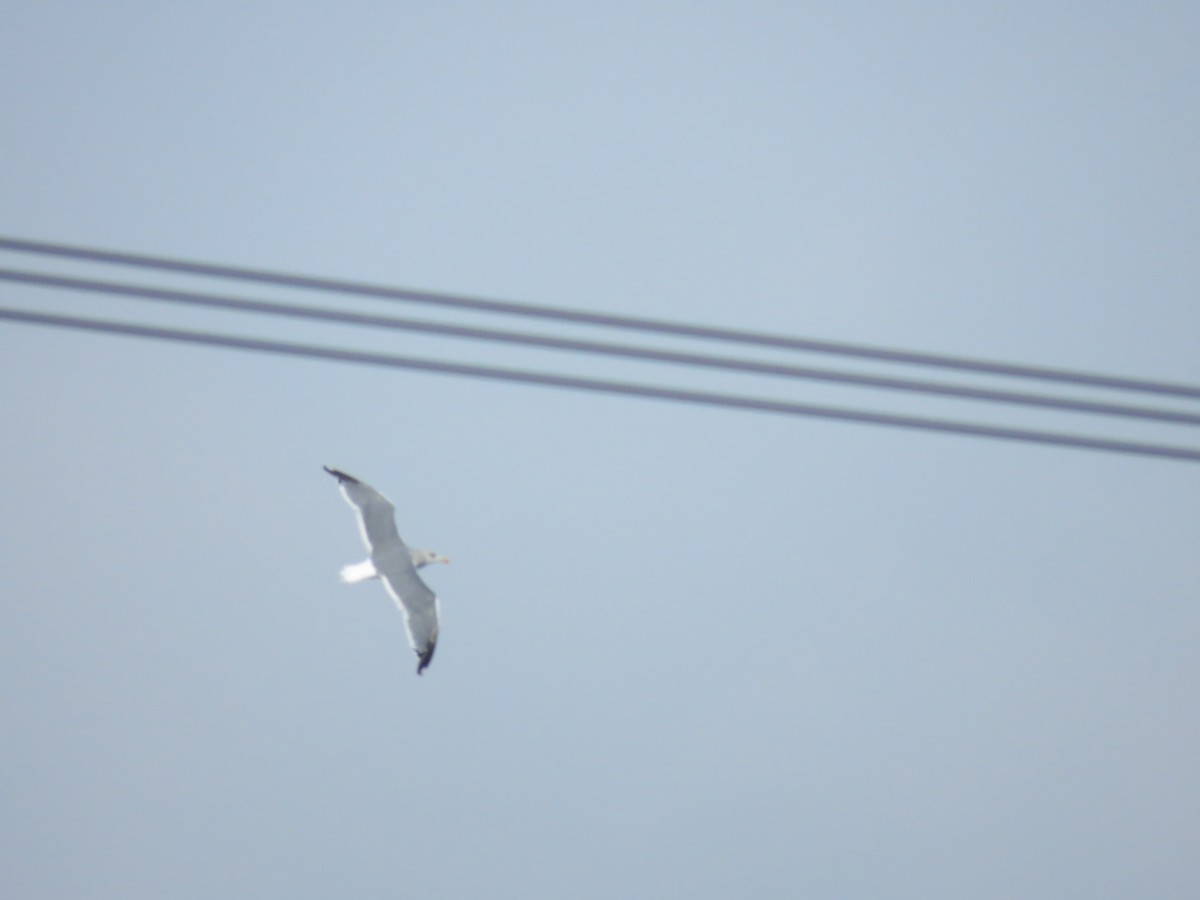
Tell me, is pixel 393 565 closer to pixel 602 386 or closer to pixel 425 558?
pixel 425 558

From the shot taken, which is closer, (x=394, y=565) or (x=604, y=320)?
(x=604, y=320)

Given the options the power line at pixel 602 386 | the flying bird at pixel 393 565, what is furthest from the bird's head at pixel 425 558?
the power line at pixel 602 386

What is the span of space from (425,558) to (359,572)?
1.22 m

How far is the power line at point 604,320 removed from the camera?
931 centimetres

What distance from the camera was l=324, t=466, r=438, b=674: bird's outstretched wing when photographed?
19797 mm

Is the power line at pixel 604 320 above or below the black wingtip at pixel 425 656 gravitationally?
above

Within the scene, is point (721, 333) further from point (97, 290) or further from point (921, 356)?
point (97, 290)

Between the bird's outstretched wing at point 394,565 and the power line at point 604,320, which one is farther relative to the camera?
the bird's outstretched wing at point 394,565

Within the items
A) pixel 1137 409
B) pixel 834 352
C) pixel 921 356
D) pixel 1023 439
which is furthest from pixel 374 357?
pixel 1137 409

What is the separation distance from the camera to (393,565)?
20.6m

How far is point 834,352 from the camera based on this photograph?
31.6ft

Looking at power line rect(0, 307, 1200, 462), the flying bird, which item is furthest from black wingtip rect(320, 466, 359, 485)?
power line rect(0, 307, 1200, 462)

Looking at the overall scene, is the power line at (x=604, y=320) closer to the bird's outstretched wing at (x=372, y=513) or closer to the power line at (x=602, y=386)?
the power line at (x=602, y=386)

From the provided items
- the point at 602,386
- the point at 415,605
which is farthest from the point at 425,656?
the point at 602,386
